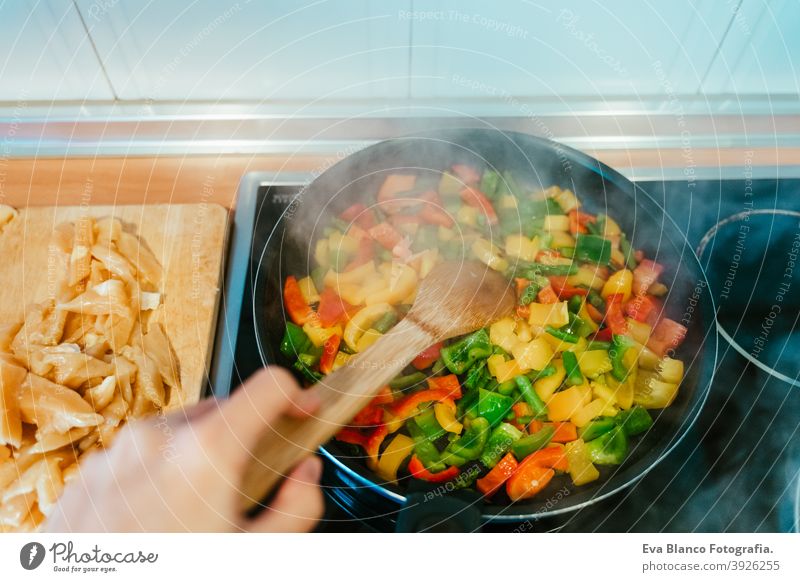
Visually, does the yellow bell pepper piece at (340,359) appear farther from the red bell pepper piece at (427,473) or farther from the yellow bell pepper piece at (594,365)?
the yellow bell pepper piece at (594,365)

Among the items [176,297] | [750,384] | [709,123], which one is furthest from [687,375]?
[176,297]

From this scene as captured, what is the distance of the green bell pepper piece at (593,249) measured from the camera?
2.30ft

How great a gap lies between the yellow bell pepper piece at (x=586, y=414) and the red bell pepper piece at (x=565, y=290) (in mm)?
133

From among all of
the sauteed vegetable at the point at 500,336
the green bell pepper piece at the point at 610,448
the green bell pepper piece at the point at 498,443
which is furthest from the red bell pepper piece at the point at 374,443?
the green bell pepper piece at the point at 610,448

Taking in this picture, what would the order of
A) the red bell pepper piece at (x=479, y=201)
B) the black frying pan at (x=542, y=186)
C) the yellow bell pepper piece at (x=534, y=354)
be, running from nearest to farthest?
the black frying pan at (x=542, y=186)
the yellow bell pepper piece at (x=534, y=354)
the red bell pepper piece at (x=479, y=201)

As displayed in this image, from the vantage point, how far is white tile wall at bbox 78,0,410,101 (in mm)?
757

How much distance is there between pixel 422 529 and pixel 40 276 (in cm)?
59

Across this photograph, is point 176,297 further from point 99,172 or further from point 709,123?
point 709,123

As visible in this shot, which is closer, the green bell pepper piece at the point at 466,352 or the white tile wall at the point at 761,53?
the green bell pepper piece at the point at 466,352

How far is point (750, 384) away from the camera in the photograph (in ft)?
2.05

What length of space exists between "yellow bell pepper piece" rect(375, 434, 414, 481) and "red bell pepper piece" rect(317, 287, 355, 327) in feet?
0.48

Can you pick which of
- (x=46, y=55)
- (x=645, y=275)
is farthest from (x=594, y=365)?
(x=46, y=55)

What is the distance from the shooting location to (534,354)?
0.63 meters

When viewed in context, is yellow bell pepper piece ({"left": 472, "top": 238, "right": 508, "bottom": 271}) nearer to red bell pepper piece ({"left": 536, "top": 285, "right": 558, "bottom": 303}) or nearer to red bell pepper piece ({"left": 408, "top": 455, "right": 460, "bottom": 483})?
red bell pepper piece ({"left": 536, "top": 285, "right": 558, "bottom": 303})
